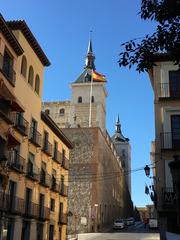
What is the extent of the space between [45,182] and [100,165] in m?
29.8

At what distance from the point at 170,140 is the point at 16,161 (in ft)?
32.6

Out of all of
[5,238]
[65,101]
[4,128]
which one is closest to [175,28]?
[4,128]

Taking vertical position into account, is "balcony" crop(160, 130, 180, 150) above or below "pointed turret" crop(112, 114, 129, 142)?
below

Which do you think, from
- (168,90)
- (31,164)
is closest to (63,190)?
(31,164)

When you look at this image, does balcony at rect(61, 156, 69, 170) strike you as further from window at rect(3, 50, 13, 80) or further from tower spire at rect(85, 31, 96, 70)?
tower spire at rect(85, 31, 96, 70)

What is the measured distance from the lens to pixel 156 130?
2308 centimetres

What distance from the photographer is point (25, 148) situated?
Result: 2862 cm

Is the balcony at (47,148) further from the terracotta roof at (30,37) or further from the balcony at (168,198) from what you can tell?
the balcony at (168,198)

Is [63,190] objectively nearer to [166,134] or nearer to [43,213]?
[43,213]

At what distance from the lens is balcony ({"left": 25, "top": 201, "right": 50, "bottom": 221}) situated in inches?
1130

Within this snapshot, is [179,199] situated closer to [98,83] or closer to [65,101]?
[98,83]

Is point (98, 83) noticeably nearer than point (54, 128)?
No

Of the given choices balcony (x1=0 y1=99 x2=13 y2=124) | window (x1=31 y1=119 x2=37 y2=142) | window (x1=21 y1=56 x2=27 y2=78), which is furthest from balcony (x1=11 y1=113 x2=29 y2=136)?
window (x1=21 y1=56 x2=27 y2=78)

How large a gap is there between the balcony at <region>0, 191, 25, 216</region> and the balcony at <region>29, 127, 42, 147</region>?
14.3ft
